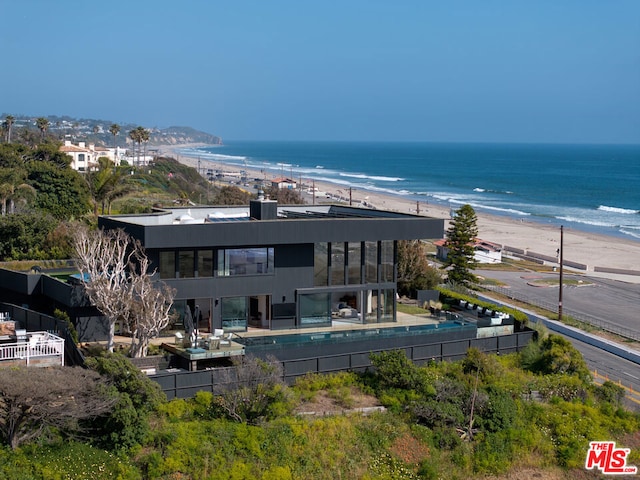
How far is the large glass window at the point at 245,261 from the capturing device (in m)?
31.6

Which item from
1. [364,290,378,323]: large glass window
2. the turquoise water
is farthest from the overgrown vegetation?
[364,290,378,323]: large glass window

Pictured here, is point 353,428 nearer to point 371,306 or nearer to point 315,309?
point 315,309

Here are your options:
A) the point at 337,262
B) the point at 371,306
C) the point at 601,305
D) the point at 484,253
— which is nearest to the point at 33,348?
the point at 337,262

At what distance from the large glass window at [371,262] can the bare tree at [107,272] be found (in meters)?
9.47

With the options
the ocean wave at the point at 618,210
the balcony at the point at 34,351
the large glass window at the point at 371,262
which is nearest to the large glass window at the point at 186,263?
the balcony at the point at 34,351

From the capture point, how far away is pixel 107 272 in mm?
28891

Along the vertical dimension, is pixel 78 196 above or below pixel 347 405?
above

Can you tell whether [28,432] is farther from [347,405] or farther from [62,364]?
[347,405]

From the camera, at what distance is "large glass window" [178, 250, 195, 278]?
31125mm

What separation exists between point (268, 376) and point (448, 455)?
19.1 ft

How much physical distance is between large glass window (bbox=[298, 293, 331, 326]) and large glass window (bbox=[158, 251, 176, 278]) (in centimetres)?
512

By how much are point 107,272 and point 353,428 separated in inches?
421


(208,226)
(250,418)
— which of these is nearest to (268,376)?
(250,418)

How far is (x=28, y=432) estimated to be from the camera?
21188mm
